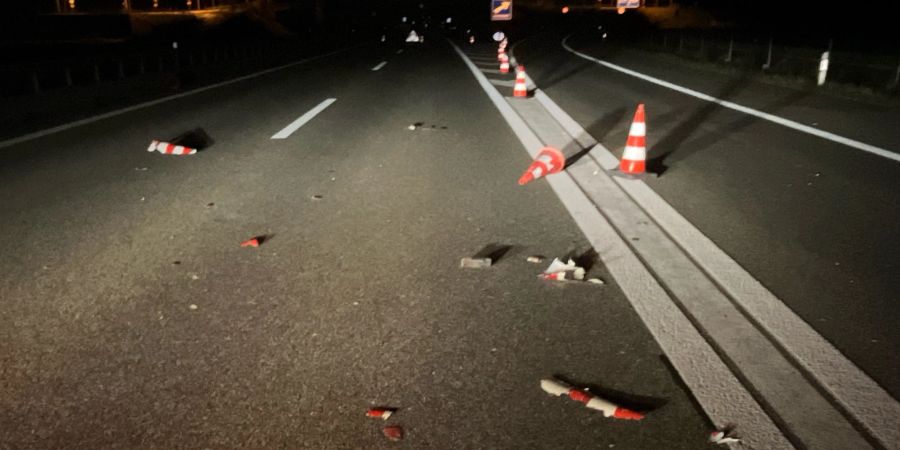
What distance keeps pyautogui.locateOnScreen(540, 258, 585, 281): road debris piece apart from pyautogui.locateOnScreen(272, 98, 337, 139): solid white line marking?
594cm

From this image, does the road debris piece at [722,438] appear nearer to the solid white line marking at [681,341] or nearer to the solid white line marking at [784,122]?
the solid white line marking at [681,341]

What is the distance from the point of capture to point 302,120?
36.0 ft

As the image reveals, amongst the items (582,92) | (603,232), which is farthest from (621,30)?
(603,232)

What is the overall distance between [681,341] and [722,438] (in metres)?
0.84

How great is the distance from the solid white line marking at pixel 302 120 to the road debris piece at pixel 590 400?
282 inches

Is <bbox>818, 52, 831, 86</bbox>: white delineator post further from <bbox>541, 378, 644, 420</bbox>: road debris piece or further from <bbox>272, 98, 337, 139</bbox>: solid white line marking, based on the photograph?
<bbox>541, 378, 644, 420</bbox>: road debris piece

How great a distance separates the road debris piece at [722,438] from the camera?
2.76 metres

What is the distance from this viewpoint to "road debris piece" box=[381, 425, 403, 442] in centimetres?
278

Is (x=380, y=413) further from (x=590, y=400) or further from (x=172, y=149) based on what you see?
(x=172, y=149)

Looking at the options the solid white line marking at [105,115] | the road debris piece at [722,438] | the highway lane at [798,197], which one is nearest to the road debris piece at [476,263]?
the highway lane at [798,197]

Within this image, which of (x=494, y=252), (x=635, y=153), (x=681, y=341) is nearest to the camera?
(x=681, y=341)

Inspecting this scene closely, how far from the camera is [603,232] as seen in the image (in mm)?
5352

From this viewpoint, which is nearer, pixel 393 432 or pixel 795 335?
pixel 393 432

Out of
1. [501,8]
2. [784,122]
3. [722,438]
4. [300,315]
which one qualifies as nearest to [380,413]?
[300,315]
